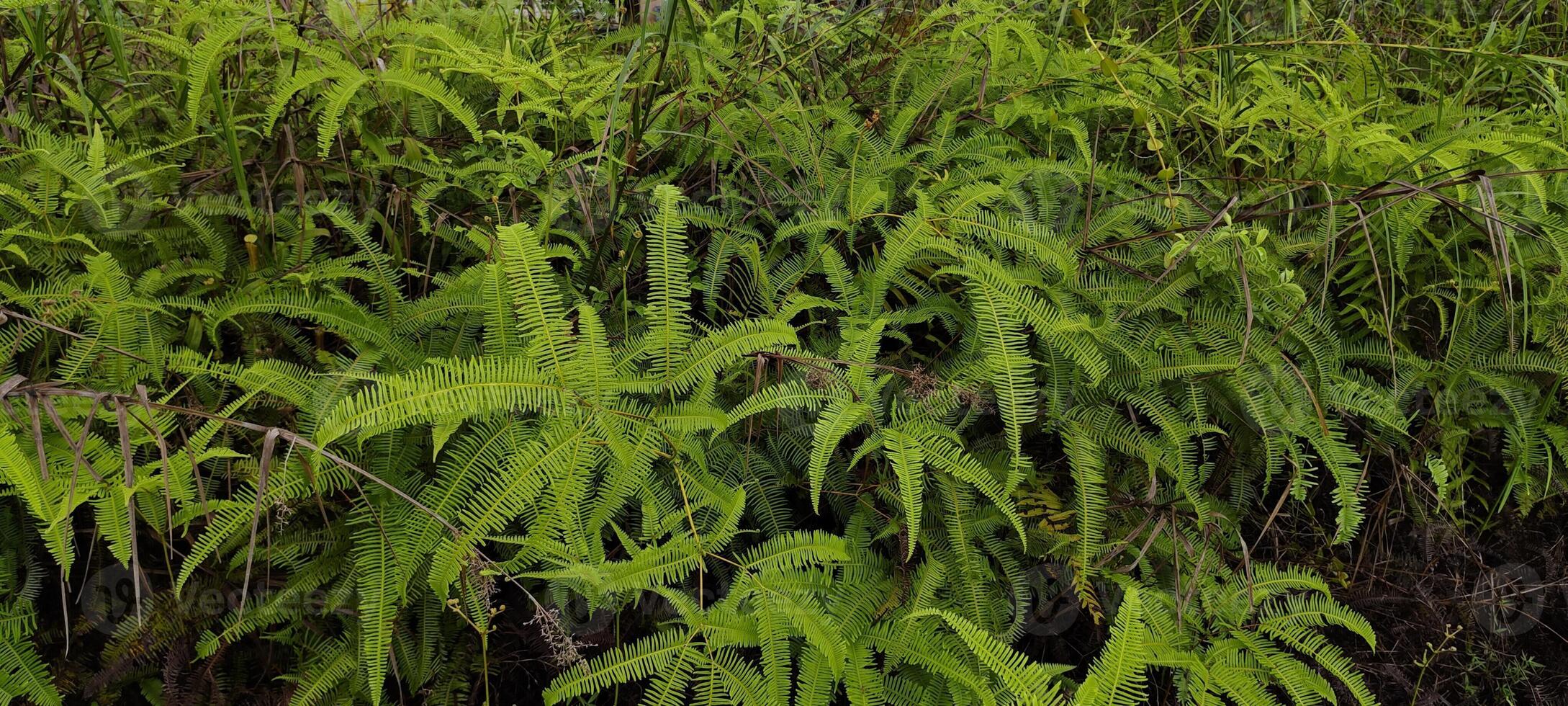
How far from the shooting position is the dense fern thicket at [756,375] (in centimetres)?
155

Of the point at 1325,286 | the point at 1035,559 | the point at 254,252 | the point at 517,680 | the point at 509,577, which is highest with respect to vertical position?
the point at 254,252

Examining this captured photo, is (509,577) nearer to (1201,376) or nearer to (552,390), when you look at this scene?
(552,390)

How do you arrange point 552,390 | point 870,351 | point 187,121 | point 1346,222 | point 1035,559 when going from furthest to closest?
point 1346,222 → point 187,121 → point 1035,559 → point 870,351 → point 552,390

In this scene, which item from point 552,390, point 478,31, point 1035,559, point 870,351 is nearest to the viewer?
point 552,390

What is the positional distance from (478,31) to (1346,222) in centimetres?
224

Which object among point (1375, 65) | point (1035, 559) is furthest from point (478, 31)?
point (1375, 65)

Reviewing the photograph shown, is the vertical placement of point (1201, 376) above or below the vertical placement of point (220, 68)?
below

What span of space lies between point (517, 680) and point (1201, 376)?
1502mm

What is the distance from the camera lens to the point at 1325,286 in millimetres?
2047

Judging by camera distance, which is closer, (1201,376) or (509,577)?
(509,577)

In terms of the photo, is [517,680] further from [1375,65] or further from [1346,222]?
[1375,65]

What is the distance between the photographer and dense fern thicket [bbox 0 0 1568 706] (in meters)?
1.55

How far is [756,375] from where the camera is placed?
173 cm

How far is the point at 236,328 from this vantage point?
1.87 m
